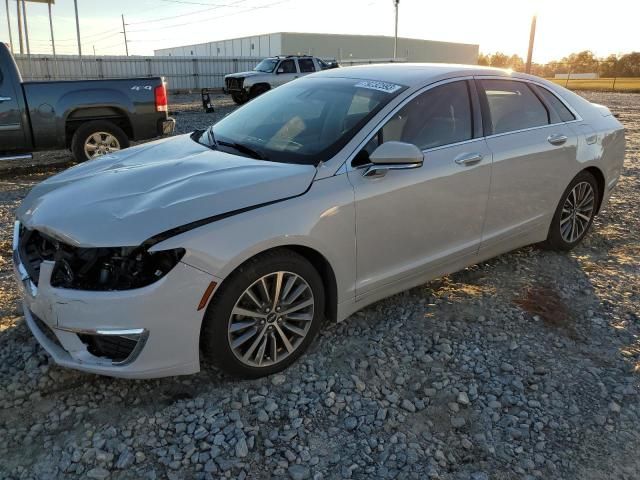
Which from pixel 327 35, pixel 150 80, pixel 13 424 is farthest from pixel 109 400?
pixel 327 35

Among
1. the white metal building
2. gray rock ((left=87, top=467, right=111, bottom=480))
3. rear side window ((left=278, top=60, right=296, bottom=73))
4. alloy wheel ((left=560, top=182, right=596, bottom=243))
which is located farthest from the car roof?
the white metal building

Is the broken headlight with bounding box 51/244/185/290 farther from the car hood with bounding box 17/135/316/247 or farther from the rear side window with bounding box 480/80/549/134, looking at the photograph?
the rear side window with bounding box 480/80/549/134

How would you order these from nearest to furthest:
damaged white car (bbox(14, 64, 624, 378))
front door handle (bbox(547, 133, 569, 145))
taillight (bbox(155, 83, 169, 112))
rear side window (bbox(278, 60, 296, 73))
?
damaged white car (bbox(14, 64, 624, 378)) → front door handle (bbox(547, 133, 569, 145)) → taillight (bbox(155, 83, 169, 112)) → rear side window (bbox(278, 60, 296, 73))

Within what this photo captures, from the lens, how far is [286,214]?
2.87 metres

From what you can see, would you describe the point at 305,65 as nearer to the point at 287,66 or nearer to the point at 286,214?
the point at 287,66

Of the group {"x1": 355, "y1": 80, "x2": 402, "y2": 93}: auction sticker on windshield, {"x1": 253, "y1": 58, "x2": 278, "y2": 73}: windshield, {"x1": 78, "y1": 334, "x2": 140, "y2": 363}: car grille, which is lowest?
{"x1": 78, "y1": 334, "x2": 140, "y2": 363}: car grille

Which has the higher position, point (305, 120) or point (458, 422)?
point (305, 120)

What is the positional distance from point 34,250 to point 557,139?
3938 mm

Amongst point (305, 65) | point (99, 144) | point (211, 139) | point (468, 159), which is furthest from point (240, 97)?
point (468, 159)

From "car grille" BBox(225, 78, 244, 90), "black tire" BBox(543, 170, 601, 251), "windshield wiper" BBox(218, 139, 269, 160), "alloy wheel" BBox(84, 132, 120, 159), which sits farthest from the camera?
"car grille" BBox(225, 78, 244, 90)

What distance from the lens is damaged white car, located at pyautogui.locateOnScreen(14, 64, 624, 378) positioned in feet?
8.51

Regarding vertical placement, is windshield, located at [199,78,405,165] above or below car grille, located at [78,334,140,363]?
above

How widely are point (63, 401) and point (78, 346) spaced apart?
0.42 metres

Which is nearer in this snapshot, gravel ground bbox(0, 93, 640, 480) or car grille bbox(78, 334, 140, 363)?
gravel ground bbox(0, 93, 640, 480)
